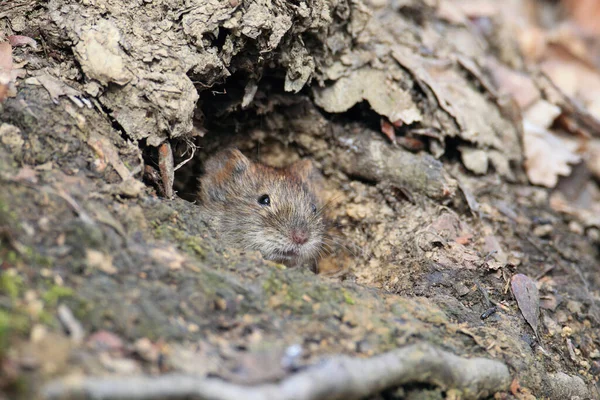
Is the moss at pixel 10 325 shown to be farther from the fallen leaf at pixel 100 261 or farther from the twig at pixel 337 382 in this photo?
the fallen leaf at pixel 100 261

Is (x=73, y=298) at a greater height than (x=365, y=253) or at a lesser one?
greater

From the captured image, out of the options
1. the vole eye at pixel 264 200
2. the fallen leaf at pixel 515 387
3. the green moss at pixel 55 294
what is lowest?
the vole eye at pixel 264 200

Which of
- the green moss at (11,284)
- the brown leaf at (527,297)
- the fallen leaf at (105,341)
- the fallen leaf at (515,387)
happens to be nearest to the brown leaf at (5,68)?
the green moss at (11,284)

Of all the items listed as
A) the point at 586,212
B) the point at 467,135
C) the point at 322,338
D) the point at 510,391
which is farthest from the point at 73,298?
the point at 586,212

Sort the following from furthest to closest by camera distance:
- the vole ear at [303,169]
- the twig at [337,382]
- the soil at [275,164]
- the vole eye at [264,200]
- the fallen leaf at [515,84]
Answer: the fallen leaf at [515,84] → the vole ear at [303,169] → the vole eye at [264,200] → the soil at [275,164] → the twig at [337,382]

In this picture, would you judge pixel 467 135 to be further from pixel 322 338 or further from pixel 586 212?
pixel 322 338

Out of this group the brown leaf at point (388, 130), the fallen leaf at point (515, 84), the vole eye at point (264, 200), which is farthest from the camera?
the fallen leaf at point (515, 84)

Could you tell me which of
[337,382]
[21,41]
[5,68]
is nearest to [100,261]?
[337,382]

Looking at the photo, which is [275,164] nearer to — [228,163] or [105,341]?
[228,163]

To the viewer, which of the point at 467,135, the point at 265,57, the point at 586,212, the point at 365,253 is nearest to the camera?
the point at 265,57
